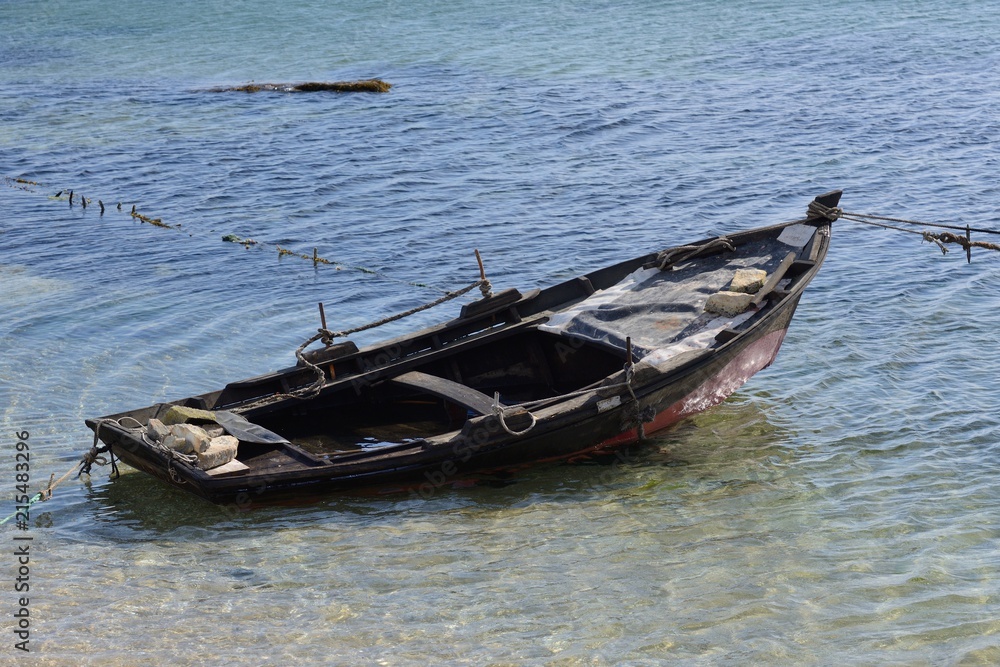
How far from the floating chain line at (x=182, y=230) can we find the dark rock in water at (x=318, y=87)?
10.4 meters

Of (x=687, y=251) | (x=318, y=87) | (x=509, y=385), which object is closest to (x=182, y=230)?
(x=509, y=385)

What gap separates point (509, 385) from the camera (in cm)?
1198

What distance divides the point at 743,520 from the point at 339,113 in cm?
2256

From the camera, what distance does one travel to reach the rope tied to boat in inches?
498

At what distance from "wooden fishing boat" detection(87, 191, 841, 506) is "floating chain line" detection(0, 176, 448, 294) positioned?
14.5ft

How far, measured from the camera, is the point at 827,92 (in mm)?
27109

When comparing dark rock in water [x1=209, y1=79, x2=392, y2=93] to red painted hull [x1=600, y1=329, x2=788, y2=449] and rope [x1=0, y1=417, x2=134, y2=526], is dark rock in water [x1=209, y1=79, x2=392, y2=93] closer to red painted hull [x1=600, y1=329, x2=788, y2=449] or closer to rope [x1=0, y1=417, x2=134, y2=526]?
red painted hull [x1=600, y1=329, x2=788, y2=449]

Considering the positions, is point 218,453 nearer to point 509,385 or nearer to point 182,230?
point 509,385

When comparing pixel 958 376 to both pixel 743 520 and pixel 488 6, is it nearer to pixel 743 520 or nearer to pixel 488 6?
pixel 743 520

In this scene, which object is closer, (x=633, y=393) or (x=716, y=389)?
(x=633, y=393)

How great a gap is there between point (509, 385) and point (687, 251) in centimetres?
279

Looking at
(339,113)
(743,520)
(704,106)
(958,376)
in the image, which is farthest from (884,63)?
(743,520)

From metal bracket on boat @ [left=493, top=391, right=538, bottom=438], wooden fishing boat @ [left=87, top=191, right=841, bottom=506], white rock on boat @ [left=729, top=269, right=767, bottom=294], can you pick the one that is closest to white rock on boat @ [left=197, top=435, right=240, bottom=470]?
wooden fishing boat @ [left=87, top=191, right=841, bottom=506]
